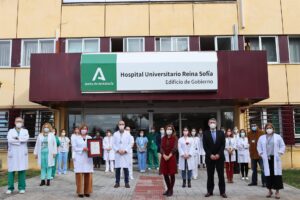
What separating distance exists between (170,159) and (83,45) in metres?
10.4

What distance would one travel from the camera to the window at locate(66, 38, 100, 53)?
741 inches

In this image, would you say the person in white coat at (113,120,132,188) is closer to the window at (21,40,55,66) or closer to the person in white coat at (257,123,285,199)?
the person in white coat at (257,123,285,199)

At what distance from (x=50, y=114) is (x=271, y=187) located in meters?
12.1

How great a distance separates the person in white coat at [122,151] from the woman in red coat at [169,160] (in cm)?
152

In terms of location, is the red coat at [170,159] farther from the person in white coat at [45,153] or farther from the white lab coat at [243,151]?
the person in white coat at [45,153]

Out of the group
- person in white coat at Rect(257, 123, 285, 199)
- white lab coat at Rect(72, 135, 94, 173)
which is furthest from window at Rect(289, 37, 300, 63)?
white lab coat at Rect(72, 135, 94, 173)

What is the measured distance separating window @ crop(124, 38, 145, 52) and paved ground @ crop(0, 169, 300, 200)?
7.48 meters

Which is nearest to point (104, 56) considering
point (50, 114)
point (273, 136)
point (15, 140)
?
point (50, 114)

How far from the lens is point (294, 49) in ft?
61.8

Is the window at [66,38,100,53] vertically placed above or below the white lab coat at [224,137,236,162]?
above

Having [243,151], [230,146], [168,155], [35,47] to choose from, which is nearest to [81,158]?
[168,155]

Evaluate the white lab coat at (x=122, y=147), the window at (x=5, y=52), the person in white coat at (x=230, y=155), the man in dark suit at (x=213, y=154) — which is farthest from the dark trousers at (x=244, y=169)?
the window at (x=5, y=52)

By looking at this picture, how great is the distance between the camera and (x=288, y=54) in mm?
18484

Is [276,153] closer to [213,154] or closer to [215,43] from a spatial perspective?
[213,154]
